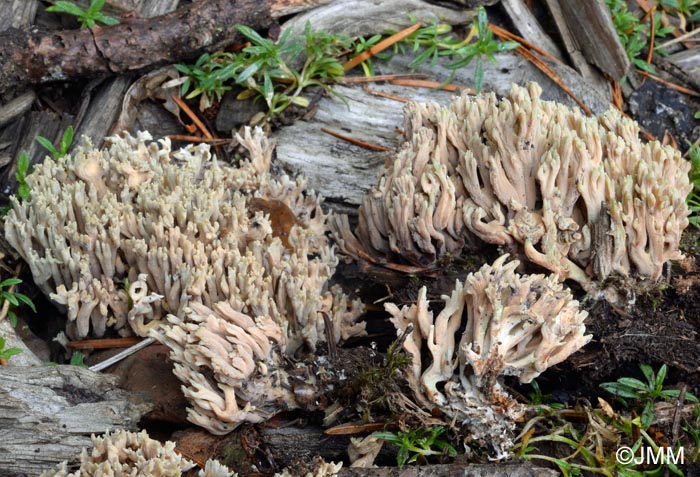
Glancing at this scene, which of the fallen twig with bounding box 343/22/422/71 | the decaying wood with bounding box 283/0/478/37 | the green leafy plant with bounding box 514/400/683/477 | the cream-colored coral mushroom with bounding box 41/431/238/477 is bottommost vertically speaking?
the green leafy plant with bounding box 514/400/683/477

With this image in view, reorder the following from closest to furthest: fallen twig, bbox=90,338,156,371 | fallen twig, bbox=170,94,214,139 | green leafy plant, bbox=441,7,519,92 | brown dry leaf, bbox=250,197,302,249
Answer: fallen twig, bbox=90,338,156,371, brown dry leaf, bbox=250,197,302,249, green leafy plant, bbox=441,7,519,92, fallen twig, bbox=170,94,214,139

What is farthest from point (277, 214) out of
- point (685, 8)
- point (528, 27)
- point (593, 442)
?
point (685, 8)

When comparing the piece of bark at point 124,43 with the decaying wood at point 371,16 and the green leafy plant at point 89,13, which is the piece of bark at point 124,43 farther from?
the decaying wood at point 371,16

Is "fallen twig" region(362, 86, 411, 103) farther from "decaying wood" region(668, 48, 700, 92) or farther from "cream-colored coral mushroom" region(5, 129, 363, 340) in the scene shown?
"decaying wood" region(668, 48, 700, 92)

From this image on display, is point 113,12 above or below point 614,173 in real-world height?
above

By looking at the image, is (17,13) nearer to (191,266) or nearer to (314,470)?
(191,266)

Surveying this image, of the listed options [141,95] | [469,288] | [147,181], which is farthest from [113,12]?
[469,288]

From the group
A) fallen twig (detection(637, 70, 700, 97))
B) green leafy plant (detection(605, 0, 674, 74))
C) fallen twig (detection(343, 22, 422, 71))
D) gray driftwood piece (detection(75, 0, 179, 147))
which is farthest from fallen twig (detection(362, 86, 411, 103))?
fallen twig (detection(637, 70, 700, 97))

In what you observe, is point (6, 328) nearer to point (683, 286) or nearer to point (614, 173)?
point (614, 173)
